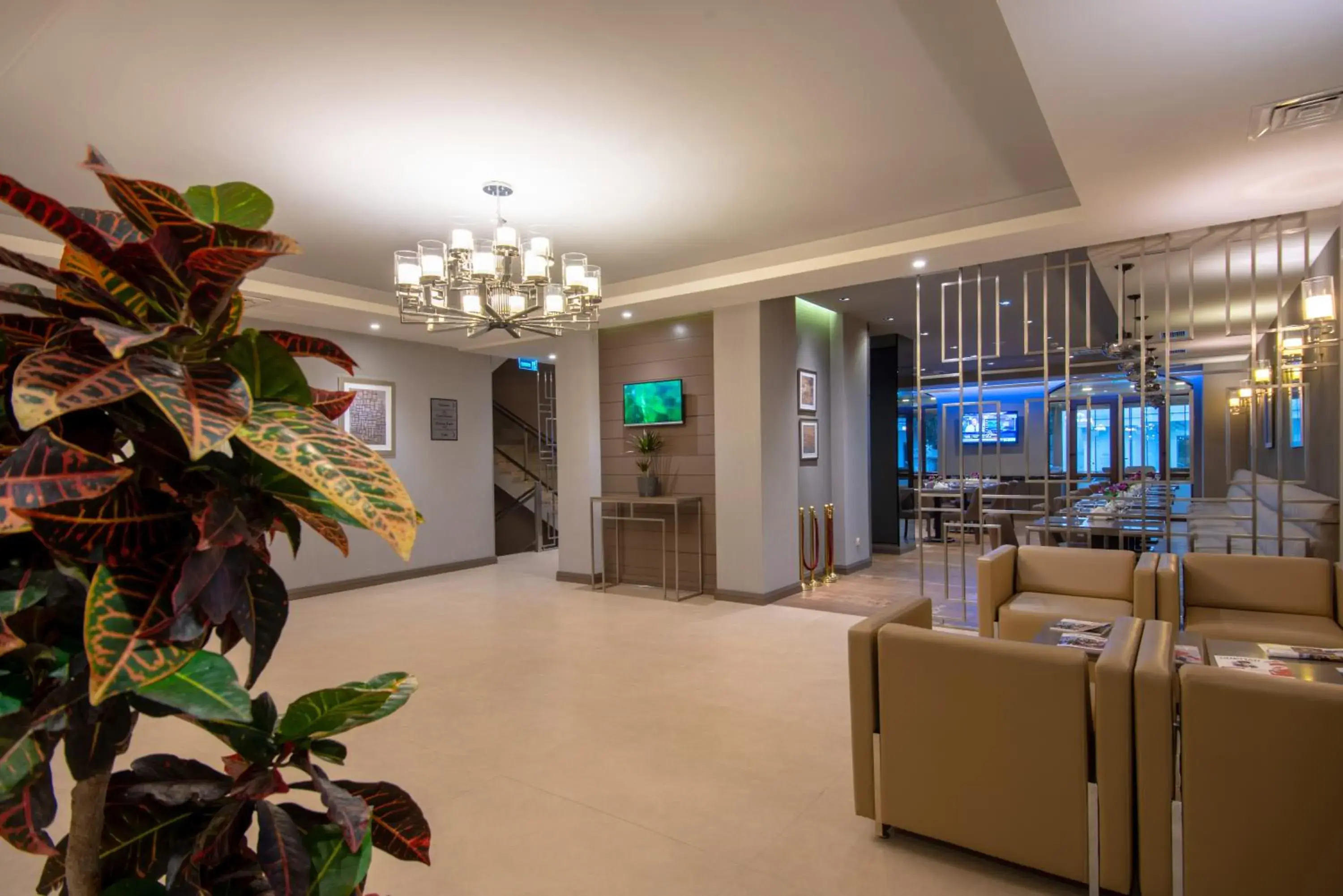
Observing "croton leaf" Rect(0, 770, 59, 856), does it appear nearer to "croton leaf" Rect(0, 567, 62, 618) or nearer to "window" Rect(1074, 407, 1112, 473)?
"croton leaf" Rect(0, 567, 62, 618)

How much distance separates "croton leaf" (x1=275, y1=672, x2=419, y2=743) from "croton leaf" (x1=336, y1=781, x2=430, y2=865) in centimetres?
12

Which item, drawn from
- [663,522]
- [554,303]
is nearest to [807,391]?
[663,522]

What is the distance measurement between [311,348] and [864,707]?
2.25 m

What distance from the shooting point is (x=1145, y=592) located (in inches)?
155

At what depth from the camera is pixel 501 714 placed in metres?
3.88

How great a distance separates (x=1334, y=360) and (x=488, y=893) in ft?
19.2

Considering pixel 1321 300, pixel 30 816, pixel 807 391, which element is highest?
pixel 1321 300

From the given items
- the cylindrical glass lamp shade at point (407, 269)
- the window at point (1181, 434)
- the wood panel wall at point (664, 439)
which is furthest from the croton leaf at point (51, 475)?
the window at point (1181, 434)

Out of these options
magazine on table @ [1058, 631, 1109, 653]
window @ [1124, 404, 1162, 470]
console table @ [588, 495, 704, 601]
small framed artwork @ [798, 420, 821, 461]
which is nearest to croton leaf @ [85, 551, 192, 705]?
magazine on table @ [1058, 631, 1109, 653]

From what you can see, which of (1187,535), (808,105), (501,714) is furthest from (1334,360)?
(501,714)

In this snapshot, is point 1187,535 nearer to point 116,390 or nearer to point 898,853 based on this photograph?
point 898,853

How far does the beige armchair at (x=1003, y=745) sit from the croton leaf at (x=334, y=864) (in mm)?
1929

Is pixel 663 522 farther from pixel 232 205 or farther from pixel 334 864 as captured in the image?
pixel 232 205

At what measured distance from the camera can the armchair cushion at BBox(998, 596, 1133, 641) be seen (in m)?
4.07
